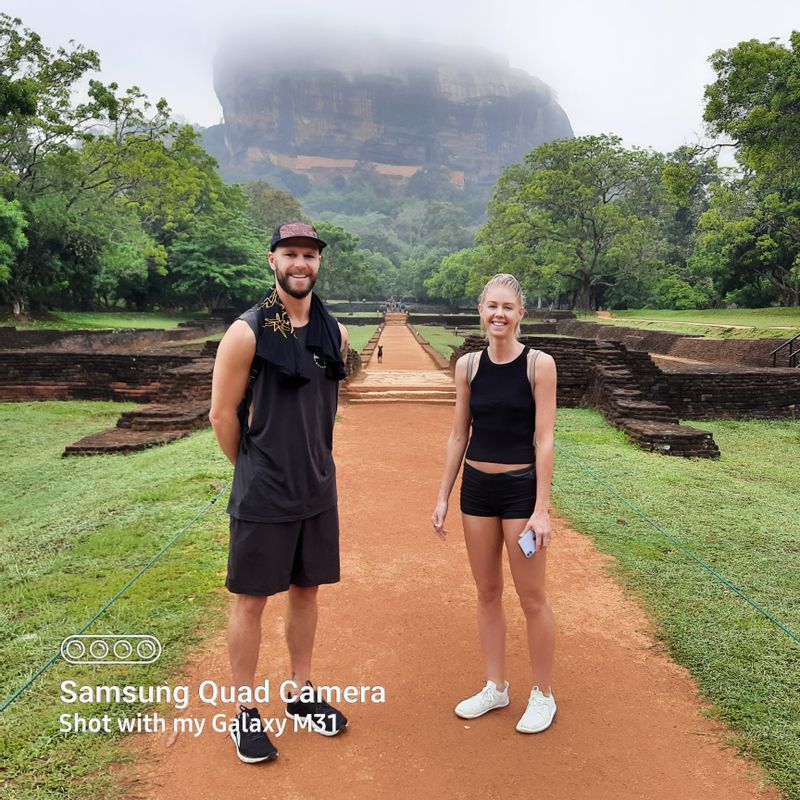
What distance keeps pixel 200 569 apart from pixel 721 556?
125 inches

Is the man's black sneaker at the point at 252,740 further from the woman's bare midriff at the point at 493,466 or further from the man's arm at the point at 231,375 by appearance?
the woman's bare midriff at the point at 493,466

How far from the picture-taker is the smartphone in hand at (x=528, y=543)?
2.06 meters

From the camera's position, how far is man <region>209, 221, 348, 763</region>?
6.46 ft

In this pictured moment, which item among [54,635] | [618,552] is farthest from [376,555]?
[54,635]

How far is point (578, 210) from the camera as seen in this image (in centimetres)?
2958

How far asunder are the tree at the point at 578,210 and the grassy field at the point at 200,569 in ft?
77.3

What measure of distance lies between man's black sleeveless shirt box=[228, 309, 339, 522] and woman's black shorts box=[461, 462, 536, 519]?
0.57 m

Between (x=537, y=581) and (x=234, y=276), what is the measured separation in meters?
30.8

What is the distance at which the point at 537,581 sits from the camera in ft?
7.04

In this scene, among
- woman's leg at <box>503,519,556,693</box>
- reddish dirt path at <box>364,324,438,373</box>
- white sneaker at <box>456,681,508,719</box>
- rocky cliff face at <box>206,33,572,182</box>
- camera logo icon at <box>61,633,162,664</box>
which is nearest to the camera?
woman's leg at <box>503,519,556,693</box>

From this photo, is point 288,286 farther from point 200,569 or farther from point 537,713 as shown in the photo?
point 200,569

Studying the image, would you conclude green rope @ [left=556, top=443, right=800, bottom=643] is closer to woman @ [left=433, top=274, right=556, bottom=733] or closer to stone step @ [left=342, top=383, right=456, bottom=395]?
woman @ [left=433, top=274, right=556, bottom=733]

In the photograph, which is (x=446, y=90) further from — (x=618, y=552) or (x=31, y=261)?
(x=618, y=552)

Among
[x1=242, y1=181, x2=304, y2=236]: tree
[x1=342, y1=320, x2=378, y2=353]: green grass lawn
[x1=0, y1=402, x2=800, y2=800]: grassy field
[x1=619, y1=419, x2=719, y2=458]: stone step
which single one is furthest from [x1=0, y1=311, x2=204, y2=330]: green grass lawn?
[x1=242, y1=181, x2=304, y2=236]: tree
